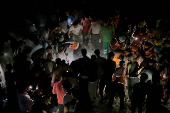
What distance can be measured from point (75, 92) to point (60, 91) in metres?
0.90

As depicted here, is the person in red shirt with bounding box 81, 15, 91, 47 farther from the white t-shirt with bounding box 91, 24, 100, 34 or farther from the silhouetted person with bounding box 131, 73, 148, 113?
the silhouetted person with bounding box 131, 73, 148, 113

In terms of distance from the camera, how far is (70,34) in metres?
9.22

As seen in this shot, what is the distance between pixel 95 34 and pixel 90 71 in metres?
4.30

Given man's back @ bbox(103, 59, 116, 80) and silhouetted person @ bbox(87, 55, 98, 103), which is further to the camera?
man's back @ bbox(103, 59, 116, 80)

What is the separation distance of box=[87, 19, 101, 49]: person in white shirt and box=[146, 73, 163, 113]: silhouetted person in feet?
16.3

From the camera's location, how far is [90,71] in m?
5.38

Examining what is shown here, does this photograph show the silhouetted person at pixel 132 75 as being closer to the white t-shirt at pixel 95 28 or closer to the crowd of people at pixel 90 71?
the crowd of people at pixel 90 71

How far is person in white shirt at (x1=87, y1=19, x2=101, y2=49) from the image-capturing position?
28.9ft

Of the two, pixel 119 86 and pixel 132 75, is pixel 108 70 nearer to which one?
pixel 119 86

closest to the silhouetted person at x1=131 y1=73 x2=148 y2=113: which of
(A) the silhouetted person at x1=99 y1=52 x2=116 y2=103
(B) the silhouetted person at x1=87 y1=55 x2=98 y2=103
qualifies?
(A) the silhouetted person at x1=99 y1=52 x2=116 y2=103

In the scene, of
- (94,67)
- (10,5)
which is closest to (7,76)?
(94,67)

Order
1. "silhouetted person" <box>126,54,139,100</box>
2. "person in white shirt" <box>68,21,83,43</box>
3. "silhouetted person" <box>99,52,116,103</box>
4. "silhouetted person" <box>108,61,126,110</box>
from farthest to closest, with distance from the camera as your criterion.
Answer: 1. "person in white shirt" <box>68,21,83,43</box>
2. "silhouetted person" <box>99,52,116,103</box>
3. "silhouetted person" <box>126,54,139,100</box>
4. "silhouetted person" <box>108,61,126,110</box>

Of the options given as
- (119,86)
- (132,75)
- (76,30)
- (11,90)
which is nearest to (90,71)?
(119,86)

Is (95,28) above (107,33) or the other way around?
above
